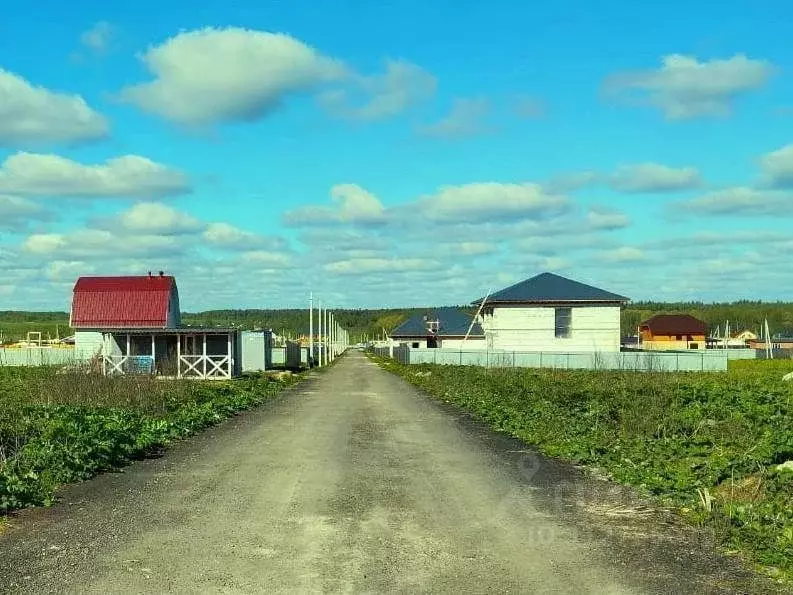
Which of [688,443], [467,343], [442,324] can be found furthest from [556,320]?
[442,324]

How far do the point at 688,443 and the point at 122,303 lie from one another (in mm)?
47453

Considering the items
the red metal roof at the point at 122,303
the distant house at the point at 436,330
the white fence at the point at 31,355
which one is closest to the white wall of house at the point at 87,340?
the white fence at the point at 31,355

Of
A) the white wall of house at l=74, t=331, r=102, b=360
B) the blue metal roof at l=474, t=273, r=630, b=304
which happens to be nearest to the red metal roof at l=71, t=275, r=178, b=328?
the white wall of house at l=74, t=331, r=102, b=360

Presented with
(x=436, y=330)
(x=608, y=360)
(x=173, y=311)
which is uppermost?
(x=173, y=311)

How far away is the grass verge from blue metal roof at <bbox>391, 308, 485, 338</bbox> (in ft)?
193

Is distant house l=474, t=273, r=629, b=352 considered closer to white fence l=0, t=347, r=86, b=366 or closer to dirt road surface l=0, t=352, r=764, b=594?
white fence l=0, t=347, r=86, b=366

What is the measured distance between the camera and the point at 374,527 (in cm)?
781

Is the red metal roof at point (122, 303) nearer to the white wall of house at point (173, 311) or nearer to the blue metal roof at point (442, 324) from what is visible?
the white wall of house at point (173, 311)

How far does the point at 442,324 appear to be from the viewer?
89.6 metres

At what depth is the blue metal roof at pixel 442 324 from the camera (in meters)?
86.1

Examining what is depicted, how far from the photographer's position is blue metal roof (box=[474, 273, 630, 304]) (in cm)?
4559

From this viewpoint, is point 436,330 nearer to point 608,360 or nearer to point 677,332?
point 608,360

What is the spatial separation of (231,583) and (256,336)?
148 feet

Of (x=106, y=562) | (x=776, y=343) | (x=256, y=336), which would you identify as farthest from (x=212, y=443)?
(x=776, y=343)
